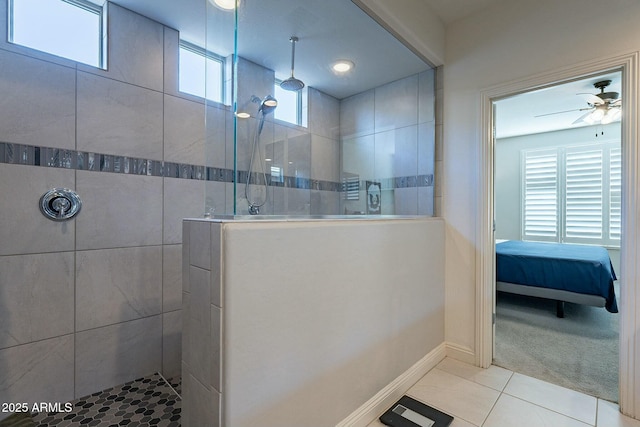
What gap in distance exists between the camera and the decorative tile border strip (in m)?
1.54

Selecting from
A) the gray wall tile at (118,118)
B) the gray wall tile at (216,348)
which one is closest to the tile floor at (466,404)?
the gray wall tile at (216,348)

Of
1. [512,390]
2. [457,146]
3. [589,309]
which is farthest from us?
[589,309]

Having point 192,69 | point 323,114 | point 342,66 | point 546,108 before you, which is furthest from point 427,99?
point 546,108

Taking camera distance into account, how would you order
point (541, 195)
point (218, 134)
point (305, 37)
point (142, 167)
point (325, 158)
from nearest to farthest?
1. point (218, 134)
2. point (305, 37)
3. point (142, 167)
4. point (325, 158)
5. point (541, 195)

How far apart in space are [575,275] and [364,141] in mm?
2600

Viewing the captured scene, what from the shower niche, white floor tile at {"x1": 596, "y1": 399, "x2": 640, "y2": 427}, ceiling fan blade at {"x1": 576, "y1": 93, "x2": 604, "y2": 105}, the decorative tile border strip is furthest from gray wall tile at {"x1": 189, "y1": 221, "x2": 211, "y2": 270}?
ceiling fan blade at {"x1": 576, "y1": 93, "x2": 604, "y2": 105}

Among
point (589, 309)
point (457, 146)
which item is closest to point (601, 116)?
point (589, 309)

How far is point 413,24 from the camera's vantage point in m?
2.02

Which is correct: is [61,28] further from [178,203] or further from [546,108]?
[546,108]

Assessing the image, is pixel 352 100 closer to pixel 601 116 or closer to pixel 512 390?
pixel 512 390

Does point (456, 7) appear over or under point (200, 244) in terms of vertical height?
over

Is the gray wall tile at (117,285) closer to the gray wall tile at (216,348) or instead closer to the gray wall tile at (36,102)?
the gray wall tile at (36,102)

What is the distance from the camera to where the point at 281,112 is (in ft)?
6.20

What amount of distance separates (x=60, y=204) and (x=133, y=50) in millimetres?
1086
